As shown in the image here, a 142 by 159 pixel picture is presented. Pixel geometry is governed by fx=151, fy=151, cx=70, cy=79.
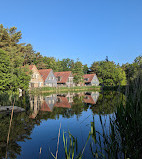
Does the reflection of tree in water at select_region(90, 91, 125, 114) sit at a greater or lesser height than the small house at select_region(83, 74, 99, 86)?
lesser

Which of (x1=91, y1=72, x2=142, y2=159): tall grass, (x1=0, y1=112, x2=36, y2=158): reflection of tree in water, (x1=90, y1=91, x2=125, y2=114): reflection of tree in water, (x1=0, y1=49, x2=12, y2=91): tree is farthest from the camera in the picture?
(x1=0, y1=49, x2=12, y2=91): tree

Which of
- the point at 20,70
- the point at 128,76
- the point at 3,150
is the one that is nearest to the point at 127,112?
the point at 128,76

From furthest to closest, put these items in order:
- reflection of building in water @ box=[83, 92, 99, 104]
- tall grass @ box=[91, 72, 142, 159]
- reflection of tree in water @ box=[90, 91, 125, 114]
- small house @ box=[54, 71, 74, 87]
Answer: small house @ box=[54, 71, 74, 87] < reflection of building in water @ box=[83, 92, 99, 104] < reflection of tree in water @ box=[90, 91, 125, 114] < tall grass @ box=[91, 72, 142, 159]

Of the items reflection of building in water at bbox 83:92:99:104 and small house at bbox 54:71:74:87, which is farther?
small house at bbox 54:71:74:87

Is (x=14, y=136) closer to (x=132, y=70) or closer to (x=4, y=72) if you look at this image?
(x=132, y=70)

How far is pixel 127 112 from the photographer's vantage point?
141 inches

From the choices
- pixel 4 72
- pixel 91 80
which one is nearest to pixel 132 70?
pixel 4 72

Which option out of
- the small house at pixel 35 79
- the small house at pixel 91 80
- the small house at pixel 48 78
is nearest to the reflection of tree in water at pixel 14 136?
the small house at pixel 35 79

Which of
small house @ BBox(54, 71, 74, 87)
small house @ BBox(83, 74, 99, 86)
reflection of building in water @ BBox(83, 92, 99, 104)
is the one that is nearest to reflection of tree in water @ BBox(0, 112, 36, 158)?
reflection of building in water @ BBox(83, 92, 99, 104)

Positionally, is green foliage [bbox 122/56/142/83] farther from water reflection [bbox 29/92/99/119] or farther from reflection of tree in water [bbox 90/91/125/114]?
water reflection [bbox 29/92/99/119]

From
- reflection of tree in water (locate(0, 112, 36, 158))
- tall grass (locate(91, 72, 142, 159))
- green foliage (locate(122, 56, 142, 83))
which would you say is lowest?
reflection of tree in water (locate(0, 112, 36, 158))

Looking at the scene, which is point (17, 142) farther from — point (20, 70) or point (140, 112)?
point (20, 70)

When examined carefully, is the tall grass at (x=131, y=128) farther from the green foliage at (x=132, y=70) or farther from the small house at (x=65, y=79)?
the small house at (x=65, y=79)

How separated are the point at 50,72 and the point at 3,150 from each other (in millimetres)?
47464
